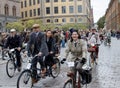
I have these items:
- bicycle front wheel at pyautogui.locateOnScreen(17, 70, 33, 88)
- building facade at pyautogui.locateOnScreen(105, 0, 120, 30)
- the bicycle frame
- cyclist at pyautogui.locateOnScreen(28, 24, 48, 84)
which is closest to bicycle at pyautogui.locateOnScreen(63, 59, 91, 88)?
the bicycle frame

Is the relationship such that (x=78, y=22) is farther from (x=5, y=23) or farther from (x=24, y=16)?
(x=5, y=23)

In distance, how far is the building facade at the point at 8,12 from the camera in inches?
2848

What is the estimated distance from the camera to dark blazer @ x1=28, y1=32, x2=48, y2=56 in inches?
477

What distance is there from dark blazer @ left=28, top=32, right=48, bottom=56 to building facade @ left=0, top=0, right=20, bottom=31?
58561mm

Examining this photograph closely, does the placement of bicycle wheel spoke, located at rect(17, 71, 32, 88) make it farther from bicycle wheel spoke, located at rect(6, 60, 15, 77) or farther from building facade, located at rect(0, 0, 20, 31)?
building facade, located at rect(0, 0, 20, 31)

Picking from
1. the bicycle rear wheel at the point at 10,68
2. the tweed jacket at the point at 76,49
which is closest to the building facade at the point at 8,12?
the bicycle rear wheel at the point at 10,68

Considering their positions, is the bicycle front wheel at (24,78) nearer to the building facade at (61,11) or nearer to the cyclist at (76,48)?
the cyclist at (76,48)

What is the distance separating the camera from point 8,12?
247ft

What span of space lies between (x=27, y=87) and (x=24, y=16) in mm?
104273

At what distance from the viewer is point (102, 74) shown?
51.3 ft

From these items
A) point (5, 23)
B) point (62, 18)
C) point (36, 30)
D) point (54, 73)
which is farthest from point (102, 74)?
point (62, 18)

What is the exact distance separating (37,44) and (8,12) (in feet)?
210

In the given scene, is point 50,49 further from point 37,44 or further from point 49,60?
point 37,44

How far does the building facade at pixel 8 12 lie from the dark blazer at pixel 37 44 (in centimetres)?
5856
